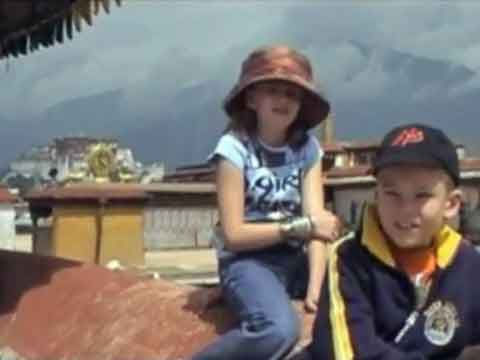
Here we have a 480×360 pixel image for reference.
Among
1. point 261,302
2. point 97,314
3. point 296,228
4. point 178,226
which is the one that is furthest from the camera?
point 178,226

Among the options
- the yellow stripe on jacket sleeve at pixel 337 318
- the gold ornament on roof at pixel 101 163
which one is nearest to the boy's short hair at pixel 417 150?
the yellow stripe on jacket sleeve at pixel 337 318

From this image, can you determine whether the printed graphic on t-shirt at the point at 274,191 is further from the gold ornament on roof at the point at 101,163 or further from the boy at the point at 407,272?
the gold ornament on roof at the point at 101,163

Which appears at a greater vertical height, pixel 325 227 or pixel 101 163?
pixel 101 163

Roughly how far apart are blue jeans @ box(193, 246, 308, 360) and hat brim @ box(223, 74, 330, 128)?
16.7 inches

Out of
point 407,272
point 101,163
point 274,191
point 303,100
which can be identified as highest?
point 101,163

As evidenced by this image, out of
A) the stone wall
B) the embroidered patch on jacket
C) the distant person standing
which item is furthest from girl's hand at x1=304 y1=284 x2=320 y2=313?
the stone wall

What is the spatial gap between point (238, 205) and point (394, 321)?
0.91 meters

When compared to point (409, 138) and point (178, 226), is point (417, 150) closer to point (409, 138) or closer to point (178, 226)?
point (409, 138)

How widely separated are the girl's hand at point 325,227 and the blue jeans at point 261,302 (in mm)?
94

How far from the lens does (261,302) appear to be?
3.54 m

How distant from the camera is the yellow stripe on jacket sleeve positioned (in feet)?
9.46

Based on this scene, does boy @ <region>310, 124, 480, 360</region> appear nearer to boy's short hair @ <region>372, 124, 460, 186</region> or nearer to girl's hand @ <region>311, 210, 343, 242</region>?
boy's short hair @ <region>372, 124, 460, 186</region>

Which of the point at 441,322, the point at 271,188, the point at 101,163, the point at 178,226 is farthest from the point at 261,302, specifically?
the point at 178,226

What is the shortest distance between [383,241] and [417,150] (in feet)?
0.75
